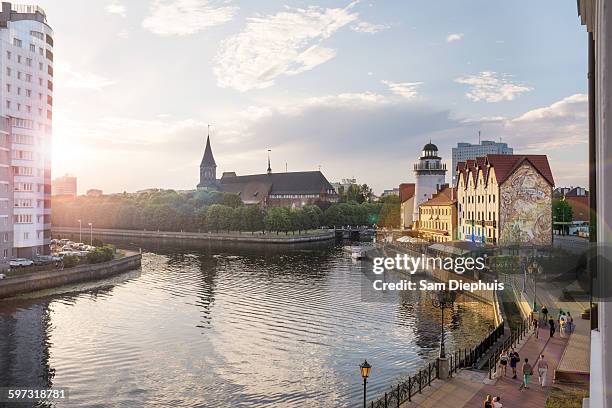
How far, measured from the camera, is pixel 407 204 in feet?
411

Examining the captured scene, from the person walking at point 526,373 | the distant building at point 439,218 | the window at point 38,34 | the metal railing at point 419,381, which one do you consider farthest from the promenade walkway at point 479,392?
the window at point 38,34

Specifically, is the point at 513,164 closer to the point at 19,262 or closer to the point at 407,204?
the point at 407,204

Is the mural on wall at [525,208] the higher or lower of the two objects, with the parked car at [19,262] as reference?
higher

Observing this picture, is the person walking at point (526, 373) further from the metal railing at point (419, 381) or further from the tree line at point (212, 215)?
the tree line at point (212, 215)

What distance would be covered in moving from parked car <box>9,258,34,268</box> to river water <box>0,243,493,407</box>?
781cm

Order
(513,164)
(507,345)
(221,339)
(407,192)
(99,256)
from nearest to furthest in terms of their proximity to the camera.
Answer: (507,345) < (221,339) < (513,164) < (99,256) < (407,192)

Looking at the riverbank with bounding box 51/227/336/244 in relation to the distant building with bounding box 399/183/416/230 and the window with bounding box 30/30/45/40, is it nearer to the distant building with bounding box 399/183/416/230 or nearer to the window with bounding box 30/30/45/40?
the distant building with bounding box 399/183/416/230

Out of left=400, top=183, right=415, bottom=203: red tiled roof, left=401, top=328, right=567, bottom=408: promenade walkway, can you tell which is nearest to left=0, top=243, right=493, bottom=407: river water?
left=401, top=328, right=567, bottom=408: promenade walkway

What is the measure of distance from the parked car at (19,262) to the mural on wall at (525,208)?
5946 centimetres

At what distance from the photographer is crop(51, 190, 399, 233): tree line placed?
145000mm

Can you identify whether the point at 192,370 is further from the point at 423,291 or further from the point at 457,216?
the point at 457,216

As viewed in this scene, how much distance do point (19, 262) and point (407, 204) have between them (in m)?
86.5

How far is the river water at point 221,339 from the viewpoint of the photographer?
28375 mm

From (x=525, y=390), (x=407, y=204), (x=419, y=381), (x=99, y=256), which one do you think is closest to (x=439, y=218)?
(x=407, y=204)
